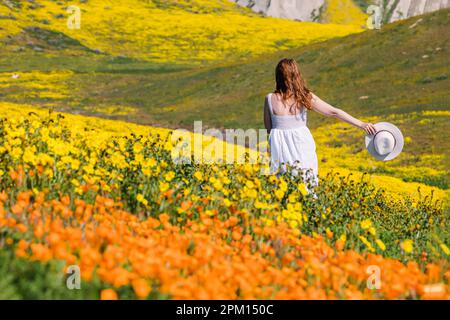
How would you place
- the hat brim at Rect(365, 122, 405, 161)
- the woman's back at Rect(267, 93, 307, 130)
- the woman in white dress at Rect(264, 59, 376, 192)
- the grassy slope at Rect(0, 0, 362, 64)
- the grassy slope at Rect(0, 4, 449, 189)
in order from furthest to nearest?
1. the grassy slope at Rect(0, 0, 362, 64)
2. the grassy slope at Rect(0, 4, 449, 189)
3. the woman's back at Rect(267, 93, 307, 130)
4. the woman in white dress at Rect(264, 59, 376, 192)
5. the hat brim at Rect(365, 122, 405, 161)

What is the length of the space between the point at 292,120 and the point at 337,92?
150 ft

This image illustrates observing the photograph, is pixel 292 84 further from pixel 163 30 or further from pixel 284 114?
pixel 163 30

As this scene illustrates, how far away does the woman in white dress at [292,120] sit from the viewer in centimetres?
1026

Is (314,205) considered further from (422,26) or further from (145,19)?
(145,19)

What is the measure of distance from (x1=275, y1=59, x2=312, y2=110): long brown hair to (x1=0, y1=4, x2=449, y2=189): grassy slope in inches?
634

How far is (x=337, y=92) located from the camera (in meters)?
55.4

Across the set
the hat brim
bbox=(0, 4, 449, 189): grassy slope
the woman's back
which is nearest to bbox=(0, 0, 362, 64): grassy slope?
bbox=(0, 4, 449, 189): grassy slope

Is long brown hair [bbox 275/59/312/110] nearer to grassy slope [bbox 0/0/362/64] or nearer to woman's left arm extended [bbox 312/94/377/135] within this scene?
woman's left arm extended [bbox 312/94/377/135]

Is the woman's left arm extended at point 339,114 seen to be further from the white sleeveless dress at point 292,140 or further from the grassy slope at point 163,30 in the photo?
the grassy slope at point 163,30

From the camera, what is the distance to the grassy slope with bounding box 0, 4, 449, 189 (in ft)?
109

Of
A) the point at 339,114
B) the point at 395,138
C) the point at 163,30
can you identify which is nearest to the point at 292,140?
the point at 339,114

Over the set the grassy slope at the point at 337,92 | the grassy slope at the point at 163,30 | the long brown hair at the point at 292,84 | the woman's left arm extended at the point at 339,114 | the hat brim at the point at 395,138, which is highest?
the grassy slope at the point at 163,30

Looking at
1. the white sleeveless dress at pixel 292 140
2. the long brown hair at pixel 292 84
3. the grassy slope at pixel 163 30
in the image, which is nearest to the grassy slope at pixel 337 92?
the white sleeveless dress at pixel 292 140
